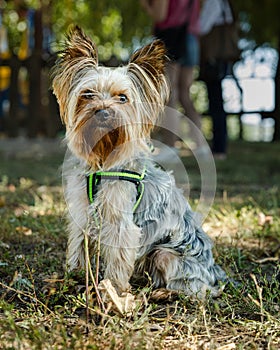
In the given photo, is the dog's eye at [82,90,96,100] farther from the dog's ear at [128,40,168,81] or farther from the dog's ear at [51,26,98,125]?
the dog's ear at [128,40,168,81]

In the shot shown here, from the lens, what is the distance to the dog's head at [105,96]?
3.37 meters

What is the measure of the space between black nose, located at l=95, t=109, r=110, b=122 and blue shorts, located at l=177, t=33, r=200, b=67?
15.6 ft

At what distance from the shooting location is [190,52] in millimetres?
7934

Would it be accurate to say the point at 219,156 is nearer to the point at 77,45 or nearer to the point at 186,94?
the point at 186,94

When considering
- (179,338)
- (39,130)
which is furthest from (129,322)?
(39,130)

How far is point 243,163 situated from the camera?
9.75m

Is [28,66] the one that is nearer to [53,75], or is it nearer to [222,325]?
[53,75]

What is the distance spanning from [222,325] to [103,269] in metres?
0.91

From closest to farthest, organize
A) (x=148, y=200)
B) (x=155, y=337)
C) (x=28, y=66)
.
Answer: (x=155, y=337)
(x=148, y=200)
(x=28, y=66)

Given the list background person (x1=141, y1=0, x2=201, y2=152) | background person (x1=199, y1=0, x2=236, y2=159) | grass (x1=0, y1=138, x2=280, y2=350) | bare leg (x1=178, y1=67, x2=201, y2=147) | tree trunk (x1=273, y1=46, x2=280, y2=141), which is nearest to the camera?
grass (x1=0, y1=138, x2=280, y2=350)

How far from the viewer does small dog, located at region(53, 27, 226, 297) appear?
10.9ft

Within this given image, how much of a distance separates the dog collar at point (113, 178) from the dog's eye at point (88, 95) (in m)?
0.42

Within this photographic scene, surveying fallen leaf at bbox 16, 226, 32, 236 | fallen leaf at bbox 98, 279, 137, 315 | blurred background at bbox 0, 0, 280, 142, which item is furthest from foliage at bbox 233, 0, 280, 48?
fallen leaf at bbox 98, 279, 137, 315

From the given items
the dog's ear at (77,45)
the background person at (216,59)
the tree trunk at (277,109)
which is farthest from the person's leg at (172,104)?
the tree trunk at (277,109)
